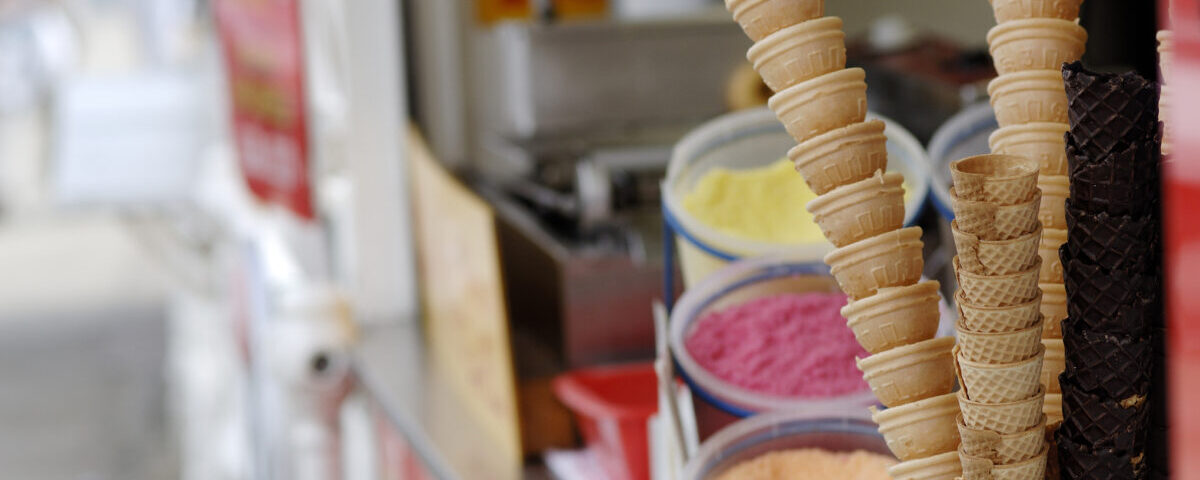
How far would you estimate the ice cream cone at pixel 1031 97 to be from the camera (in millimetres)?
636

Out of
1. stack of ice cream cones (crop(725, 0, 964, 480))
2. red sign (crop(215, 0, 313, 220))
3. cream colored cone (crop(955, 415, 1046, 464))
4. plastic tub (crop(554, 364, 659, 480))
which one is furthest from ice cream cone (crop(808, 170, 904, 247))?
red sign (crop(215, 0, 313, 220))

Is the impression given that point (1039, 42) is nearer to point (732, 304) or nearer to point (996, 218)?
point (996, 218)

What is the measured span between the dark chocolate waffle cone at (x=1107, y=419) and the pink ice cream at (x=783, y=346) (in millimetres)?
320

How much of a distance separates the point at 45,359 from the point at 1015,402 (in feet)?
19.8

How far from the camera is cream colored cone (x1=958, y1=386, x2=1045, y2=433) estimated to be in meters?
0.59

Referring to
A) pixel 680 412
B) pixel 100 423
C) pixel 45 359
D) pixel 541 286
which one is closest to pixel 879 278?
pixel 680 412

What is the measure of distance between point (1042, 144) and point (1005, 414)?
0.15 meters

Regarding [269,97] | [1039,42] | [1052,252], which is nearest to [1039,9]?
[1039,42]

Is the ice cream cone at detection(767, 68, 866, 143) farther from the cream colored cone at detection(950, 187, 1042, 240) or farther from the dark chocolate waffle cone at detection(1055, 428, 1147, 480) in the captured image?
the dark chocolate waffle cone at detection(1055, 428, 1147, 480)

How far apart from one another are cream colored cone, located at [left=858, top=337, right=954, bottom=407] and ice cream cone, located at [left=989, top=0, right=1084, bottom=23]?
0.17 m

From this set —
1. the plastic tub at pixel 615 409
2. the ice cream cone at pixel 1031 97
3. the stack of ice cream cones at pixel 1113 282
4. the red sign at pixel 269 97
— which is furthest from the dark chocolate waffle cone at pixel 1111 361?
the red sign at pixel 269 97

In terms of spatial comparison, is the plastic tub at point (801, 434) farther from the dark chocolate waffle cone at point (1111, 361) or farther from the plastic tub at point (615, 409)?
the plastic tub at point (615, 409)

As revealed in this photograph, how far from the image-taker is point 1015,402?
58 centimetres

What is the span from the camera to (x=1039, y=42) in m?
0.63
